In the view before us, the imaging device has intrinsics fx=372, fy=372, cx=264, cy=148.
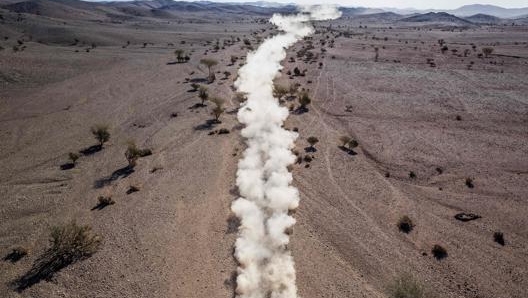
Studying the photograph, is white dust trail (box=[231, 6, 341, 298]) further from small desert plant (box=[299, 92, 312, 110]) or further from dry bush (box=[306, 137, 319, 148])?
small desert plant (box=[299, 92, 312, 110])

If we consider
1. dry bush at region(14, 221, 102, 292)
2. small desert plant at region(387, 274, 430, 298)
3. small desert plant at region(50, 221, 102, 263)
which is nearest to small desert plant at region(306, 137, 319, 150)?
small desert plant at region(387, 274, 430, 298)

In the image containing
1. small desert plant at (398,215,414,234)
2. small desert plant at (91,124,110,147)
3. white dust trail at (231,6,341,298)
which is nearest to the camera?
white dust trail at (231,6,341,298)

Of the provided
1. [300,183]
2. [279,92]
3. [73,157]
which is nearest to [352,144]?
[300,183]

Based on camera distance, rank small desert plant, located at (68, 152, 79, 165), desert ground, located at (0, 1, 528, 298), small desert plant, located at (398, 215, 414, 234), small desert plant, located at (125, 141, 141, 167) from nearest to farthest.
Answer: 1. desert ground, located at (0, 1, 528, 298)
2. small desert plant, located at (398, 215, 414, 234)
3. small desert plant, located at (125, 141, 141, 167)
4. small desert plant, located at (68, 152, 79, 165)

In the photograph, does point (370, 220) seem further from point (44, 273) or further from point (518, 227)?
point (44, 273)

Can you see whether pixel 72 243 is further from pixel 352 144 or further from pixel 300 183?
pixel 352 144

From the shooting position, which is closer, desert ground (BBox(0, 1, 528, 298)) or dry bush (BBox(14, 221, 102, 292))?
dry bush (BBox(14, 221, 102, 292))

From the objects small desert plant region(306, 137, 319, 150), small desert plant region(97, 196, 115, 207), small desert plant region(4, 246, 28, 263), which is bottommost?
small desert plant region(4, 246, 28, 263)

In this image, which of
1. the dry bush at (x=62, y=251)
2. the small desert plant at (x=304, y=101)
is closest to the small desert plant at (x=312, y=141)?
the small desert plant at (x=304, y=101)

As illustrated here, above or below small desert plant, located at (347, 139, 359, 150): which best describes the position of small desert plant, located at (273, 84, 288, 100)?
above

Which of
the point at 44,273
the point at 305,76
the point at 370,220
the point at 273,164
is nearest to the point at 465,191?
the point at 370,220
